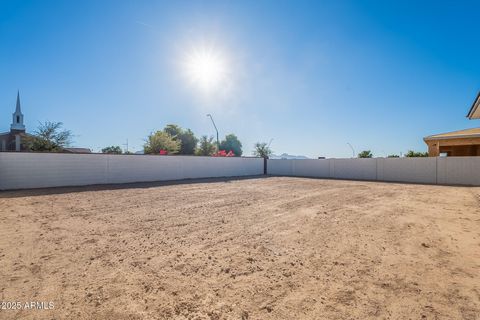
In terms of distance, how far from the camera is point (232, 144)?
134ft

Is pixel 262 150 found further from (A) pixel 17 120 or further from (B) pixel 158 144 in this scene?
(A) pixel 17 120

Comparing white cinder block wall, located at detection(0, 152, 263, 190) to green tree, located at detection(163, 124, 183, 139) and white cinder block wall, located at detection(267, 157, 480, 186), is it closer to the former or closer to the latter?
white cinder block wall, located at detection(267, 157, 480, 186)

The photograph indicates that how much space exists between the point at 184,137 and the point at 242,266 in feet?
116

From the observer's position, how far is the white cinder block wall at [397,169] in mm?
13680

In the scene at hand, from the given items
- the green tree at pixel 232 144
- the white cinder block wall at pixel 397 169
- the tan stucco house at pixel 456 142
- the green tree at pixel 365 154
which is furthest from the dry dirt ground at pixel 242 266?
the green tree at pixel 232 144

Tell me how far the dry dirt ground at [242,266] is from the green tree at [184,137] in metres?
31.5

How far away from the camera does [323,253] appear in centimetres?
337

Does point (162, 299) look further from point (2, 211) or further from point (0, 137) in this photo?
point (0, 137)

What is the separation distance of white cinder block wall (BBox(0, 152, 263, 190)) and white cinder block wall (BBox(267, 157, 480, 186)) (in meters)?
7.96

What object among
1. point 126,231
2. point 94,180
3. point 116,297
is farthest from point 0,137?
point 116,297

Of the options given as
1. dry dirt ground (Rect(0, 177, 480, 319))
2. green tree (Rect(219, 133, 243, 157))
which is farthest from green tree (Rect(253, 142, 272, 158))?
dry dirt ground (Rect(0, 177, 480, 319))

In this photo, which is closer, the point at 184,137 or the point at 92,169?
the point at 92,169

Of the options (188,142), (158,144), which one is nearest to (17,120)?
(188,142)

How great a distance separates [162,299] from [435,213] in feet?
22.6
